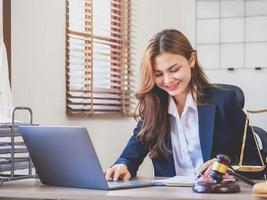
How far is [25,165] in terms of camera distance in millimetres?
1656

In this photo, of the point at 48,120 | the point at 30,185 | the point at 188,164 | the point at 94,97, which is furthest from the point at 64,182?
the point at 94,97

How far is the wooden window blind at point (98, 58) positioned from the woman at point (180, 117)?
1.01m

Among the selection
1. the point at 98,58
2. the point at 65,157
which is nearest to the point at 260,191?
the point at 65,157

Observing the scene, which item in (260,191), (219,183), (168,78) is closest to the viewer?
(260,191)

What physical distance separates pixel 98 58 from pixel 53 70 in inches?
21.0

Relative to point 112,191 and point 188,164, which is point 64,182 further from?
point 188,164

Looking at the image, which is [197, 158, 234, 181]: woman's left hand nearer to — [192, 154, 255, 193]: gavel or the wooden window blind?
[192, 154, 255, 193]: gavel

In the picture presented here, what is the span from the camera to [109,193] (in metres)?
1.34

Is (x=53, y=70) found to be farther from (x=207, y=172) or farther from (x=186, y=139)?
(x=207, y=172)

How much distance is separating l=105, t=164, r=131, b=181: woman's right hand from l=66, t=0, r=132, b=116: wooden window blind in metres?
1.20

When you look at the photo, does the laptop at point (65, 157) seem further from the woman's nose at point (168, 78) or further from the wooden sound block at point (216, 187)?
the woman's nose at point (168, 78)

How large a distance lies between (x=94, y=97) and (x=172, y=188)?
5.73 feet

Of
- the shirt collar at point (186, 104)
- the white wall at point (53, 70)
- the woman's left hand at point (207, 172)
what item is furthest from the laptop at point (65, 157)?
the white wall at point (53, 70)

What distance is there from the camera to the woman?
6.26 feet
